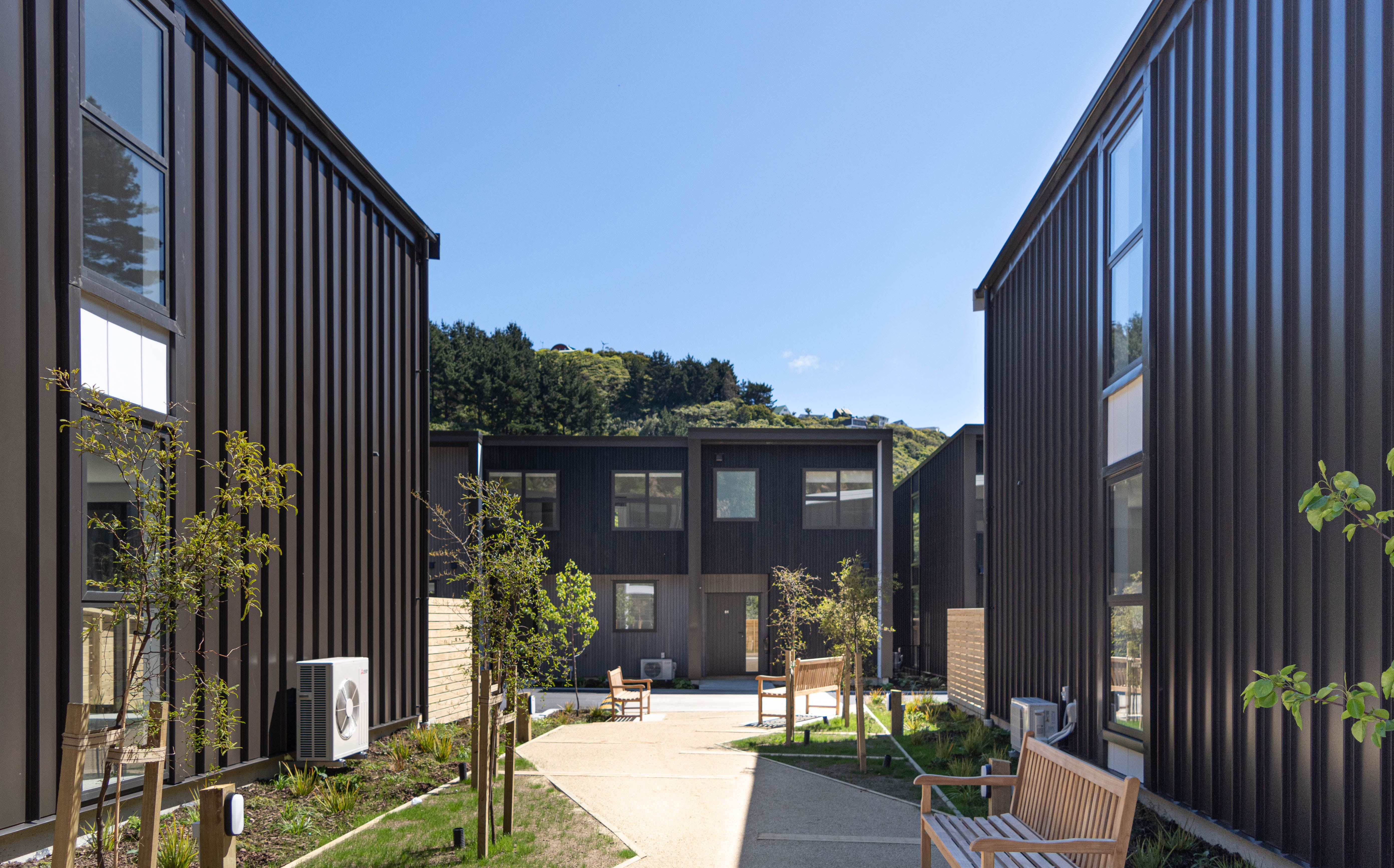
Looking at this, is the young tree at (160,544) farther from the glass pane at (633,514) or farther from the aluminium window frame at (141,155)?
the glass pane at (633,514)

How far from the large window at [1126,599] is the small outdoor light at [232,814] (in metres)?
6.52

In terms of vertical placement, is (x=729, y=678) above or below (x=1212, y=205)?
below

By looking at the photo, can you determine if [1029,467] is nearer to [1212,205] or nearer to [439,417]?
[1212,205]

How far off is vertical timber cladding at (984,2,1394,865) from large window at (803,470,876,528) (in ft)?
39.1

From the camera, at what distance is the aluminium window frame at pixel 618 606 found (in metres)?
21.6

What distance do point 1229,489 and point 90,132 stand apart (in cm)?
810

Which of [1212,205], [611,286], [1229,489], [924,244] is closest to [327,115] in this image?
[1212,205]

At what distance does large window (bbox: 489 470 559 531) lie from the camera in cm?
2161

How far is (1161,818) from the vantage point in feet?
23.5

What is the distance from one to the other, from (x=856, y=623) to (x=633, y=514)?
10380 mm

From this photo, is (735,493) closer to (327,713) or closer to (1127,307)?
(327,713)

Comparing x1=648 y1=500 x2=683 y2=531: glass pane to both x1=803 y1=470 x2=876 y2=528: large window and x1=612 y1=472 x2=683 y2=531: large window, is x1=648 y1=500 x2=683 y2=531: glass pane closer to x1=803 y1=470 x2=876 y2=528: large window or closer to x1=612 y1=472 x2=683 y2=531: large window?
x1=612 y1=472 x2=683 y2=531: large window

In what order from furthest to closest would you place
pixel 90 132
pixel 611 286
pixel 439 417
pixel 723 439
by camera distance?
pixel 611 286 → pixel 439 417 → pixel 723 439 → pixel 90 132

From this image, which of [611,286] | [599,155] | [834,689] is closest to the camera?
[834,689]
